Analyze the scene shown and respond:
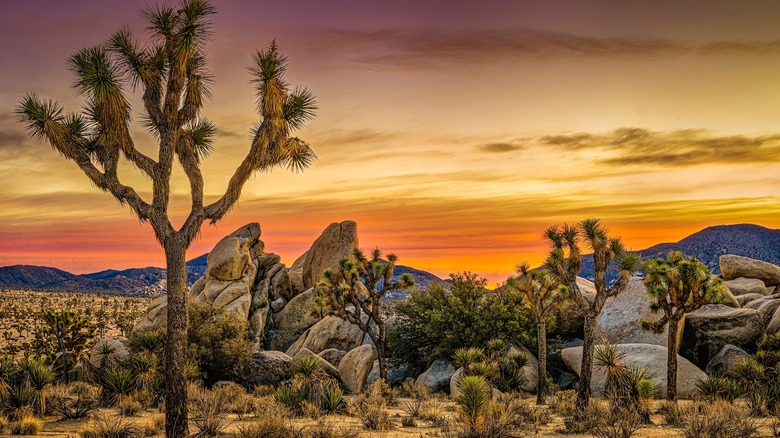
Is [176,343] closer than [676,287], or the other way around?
[176,343]

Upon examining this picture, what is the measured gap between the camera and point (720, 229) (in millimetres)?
166750

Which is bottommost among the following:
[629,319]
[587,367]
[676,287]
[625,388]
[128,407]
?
[128,407]

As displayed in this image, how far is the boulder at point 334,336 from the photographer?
30531 millimetres

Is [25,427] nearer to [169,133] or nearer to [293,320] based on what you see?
[169,133]

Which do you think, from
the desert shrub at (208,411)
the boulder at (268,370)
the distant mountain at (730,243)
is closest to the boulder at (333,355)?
the boulder at (268,370)

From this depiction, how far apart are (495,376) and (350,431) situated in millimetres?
10587

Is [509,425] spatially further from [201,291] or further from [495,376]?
[201,291]

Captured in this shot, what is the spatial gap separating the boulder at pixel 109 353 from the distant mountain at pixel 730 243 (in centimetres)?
13027

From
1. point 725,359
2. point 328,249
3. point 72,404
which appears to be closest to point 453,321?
point 725,359

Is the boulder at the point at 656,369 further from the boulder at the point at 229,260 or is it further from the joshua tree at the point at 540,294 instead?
the boulder at the point at 229,260

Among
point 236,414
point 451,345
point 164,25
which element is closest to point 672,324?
point 451,345

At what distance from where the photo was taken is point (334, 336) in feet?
100

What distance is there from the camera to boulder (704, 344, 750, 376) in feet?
75.7

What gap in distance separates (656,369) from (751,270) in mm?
16437
